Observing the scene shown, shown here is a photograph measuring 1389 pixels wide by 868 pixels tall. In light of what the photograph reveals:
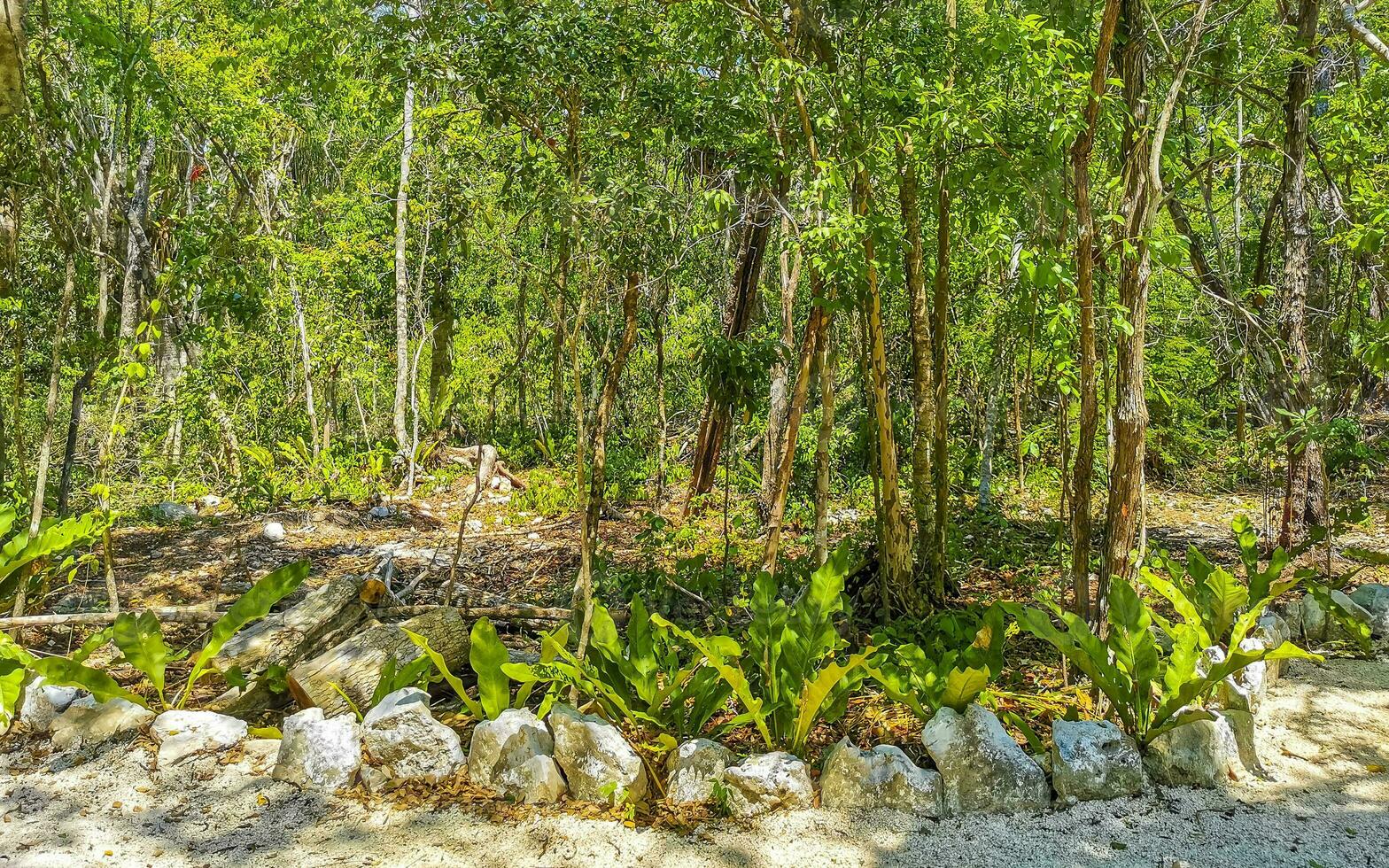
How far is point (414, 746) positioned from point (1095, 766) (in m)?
2.17

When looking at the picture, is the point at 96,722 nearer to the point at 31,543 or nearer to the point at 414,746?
the point at 31,543

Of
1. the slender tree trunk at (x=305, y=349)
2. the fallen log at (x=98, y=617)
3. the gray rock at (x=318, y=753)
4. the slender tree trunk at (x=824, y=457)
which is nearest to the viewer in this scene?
the gray rock at (x=318, y=753)

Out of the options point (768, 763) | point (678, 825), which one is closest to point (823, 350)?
point (768, 763)

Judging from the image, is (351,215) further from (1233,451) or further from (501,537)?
(1233,451)

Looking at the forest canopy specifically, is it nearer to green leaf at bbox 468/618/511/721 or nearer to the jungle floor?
green leaf at bbox 468/618/511/721

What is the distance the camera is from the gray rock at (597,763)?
277cm

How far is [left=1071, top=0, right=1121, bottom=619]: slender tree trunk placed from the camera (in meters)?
3.02

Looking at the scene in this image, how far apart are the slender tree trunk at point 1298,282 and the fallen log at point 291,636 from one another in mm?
5644

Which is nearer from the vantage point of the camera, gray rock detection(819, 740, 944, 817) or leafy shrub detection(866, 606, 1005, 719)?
gray rock detection(819, 740, 944, 817)

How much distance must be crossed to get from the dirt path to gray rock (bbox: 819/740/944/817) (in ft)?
0.16

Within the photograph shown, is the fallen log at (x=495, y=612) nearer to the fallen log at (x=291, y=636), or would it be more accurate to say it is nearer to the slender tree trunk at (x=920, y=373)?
the fallen log at (x=291, y=636)

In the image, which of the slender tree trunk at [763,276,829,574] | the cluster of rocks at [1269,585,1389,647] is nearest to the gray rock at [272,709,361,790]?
the slender tree trunk at [763,276,829,574]

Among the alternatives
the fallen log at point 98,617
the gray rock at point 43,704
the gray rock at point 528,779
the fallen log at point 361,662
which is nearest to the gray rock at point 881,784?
the gray rock at point 528,779

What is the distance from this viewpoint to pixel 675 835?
260 centimetres
